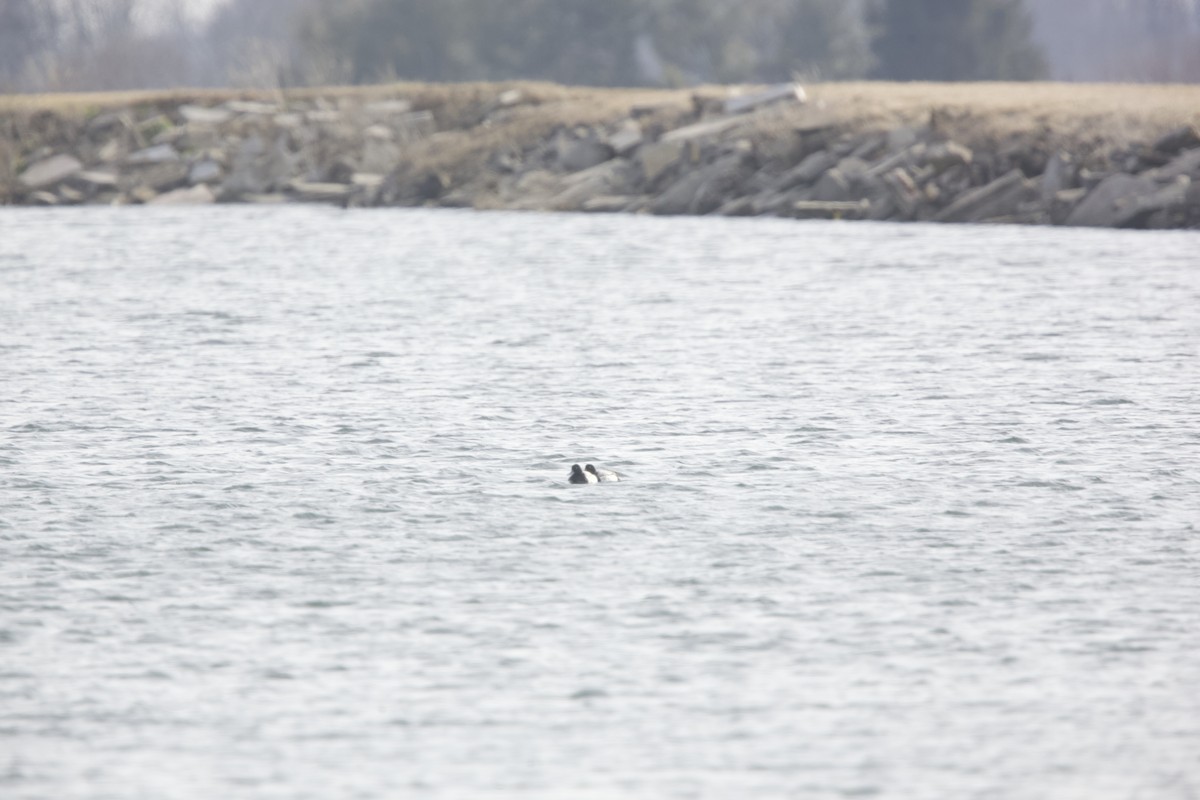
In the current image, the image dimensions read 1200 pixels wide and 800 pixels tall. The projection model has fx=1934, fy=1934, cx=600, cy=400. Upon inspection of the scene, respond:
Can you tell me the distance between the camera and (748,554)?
332 inches

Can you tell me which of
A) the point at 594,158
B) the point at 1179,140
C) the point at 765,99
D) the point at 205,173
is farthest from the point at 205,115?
the point at 1179,140

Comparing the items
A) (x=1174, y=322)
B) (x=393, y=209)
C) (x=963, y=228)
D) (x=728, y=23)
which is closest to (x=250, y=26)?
(x=728, y=23)

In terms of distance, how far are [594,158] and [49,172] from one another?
1208 cm

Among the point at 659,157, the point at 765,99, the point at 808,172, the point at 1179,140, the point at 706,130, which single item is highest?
the point at 765,99

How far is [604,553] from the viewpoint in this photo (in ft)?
27.8

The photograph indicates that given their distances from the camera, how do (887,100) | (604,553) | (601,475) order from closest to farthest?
(604,553) < (601,475) < (887,100)

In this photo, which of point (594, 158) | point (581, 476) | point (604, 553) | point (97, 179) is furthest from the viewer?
point (97, 179)

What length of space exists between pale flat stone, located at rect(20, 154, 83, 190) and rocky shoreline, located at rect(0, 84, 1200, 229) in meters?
0.04

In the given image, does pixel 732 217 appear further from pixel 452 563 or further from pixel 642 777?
pixel 642 777

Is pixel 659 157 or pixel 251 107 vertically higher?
pixel 251 107

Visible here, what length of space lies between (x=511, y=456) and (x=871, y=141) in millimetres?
23224

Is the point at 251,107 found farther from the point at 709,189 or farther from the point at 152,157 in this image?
the point at 709,189

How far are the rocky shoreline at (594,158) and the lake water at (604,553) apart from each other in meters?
11.7

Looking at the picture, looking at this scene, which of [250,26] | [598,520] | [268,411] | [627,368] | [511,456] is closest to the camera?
[598,520]
